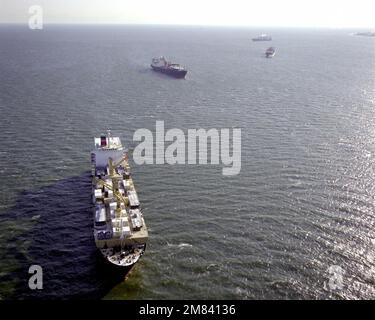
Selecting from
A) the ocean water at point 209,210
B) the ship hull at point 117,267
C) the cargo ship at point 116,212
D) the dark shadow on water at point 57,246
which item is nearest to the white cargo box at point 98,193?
the cargo ship at point 116,212

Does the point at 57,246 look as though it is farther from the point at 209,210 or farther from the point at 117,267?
the point at 209,210

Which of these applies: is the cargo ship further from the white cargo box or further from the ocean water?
the ocean water

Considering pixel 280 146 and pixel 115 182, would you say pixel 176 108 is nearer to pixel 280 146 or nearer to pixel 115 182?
pixel 280 146

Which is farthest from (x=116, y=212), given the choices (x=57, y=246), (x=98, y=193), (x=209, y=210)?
(x=209, y=210)

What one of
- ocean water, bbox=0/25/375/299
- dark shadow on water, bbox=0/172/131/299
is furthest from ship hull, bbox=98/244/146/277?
ocean water, bbox=0/25/375/299

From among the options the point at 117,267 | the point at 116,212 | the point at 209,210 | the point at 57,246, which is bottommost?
the point at 57,246

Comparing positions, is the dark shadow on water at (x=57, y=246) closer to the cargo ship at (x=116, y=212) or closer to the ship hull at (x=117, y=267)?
the ship hull at (x=117, y=267)
